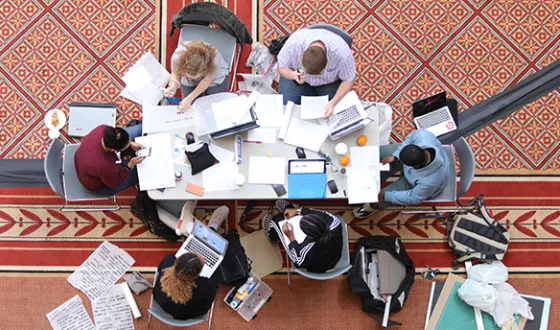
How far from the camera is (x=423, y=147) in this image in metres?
3.32

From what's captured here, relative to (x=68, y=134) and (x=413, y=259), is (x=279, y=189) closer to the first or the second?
(x=413, y=259)

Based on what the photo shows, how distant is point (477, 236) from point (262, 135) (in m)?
2.16

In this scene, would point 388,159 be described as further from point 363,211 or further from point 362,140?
point 363,211

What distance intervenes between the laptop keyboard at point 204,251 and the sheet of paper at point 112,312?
0.91 metres

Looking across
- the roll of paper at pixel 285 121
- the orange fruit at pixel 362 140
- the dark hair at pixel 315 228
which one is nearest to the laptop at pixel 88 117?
the roll of paper at pixel 285 121

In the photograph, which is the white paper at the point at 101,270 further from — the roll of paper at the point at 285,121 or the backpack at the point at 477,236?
the backpack at the point at 477,236

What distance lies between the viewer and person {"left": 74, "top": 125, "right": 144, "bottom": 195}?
124 inches

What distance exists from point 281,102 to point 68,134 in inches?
79.4

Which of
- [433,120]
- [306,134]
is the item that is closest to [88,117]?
[306,134]

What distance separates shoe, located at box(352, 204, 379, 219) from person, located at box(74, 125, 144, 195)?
187 cm

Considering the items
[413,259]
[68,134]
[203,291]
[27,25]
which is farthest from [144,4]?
[413,259]

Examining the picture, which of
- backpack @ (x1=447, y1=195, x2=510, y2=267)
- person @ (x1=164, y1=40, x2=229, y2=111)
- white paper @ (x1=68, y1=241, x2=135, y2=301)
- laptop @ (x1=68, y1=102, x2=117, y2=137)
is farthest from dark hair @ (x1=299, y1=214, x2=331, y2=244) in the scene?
laptop @ (x1=68, y1=102, x2=117, y2=137)

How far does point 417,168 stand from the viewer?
3.32 meters

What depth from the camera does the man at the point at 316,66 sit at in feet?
10.6
